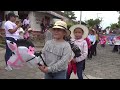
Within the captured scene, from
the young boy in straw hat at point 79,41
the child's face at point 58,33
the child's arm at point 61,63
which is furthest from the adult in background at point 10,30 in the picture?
the child's arm at point 61,63

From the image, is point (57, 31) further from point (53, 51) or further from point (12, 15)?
point (12, 15)

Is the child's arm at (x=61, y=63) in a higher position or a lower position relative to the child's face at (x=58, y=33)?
lower

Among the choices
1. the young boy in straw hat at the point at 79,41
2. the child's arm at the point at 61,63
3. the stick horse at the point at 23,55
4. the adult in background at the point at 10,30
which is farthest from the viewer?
the adult in background at the point at 10,30

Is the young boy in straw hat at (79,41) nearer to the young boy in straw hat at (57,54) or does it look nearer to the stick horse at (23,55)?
the young boy in straw hat at (57,54)

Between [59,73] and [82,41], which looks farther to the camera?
[82,41]

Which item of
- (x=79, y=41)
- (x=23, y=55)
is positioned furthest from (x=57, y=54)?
(x=79, y=41)

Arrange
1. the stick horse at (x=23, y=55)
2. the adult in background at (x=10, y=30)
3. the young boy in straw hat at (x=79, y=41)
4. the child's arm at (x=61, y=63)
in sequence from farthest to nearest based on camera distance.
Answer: the adult in background at (x=10, y=30), the young boy in straw hat at (x=79, y=41), the child's arm at (x=61, y=63), the stick horse at (x=23, y=55)

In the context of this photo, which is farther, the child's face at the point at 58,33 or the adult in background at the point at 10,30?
the adult in background at the point at 10,30

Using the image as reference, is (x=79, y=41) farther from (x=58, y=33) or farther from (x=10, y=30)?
(x=10, y=30)

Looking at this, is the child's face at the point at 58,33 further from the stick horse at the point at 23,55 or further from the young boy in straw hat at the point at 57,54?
the stick horse at the point at 23,55
